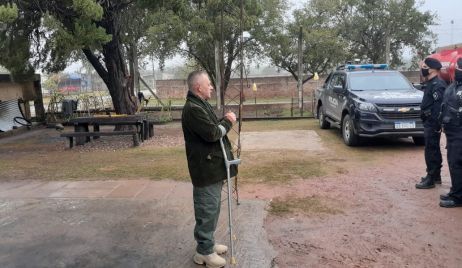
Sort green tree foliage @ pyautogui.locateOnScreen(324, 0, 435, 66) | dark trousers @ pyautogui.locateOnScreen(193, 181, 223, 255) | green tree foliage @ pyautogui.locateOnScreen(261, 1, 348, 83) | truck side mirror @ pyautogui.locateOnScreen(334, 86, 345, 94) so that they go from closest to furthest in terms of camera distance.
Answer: dark trousers @ pyautogui.locateOnScreen(193, 181, 223, 255), truck side mirror @ pyautogui.locateOnScreen(334, 86, 345, 94), green tree foliage @ pyautogui.locateOnScreen(261, 1, 348, 83), green tree foliage @ pyautogui.locateOnScreen(324, 0, 435, 66)

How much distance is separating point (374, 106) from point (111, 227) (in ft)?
19.5

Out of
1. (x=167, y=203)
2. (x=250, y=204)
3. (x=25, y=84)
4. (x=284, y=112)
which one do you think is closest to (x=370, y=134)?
(x=250, y=204)

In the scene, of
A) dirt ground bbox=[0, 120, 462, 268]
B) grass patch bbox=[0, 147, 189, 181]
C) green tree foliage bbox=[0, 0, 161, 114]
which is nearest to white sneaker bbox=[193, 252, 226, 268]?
dirt ground bbox=[0, 120, 462, 268]

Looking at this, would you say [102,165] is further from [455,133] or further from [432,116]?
[455,133]

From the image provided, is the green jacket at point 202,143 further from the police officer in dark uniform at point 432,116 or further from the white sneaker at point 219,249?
the police officer in dark uniform at point 432,116

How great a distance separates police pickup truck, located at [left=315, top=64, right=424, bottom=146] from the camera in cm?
863

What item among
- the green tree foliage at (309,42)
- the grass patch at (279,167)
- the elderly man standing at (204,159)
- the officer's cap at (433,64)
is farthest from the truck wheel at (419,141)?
the green tree foliage at (309,42)

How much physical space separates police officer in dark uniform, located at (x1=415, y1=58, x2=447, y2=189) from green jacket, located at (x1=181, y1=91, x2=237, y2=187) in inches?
139

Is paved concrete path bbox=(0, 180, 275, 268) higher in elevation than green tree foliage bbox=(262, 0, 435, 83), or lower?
lower

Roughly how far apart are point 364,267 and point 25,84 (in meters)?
15.1

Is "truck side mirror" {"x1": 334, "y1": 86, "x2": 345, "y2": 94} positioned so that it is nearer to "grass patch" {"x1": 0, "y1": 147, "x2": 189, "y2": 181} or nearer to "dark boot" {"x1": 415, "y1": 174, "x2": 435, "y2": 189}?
"grass patch" {"x1": 0, "y1": 147, "x2": 189, "y2": 181}

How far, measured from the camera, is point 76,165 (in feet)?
27.4

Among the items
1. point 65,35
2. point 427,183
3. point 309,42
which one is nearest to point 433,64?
point 427,183

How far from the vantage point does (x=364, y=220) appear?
4824 millimetres
